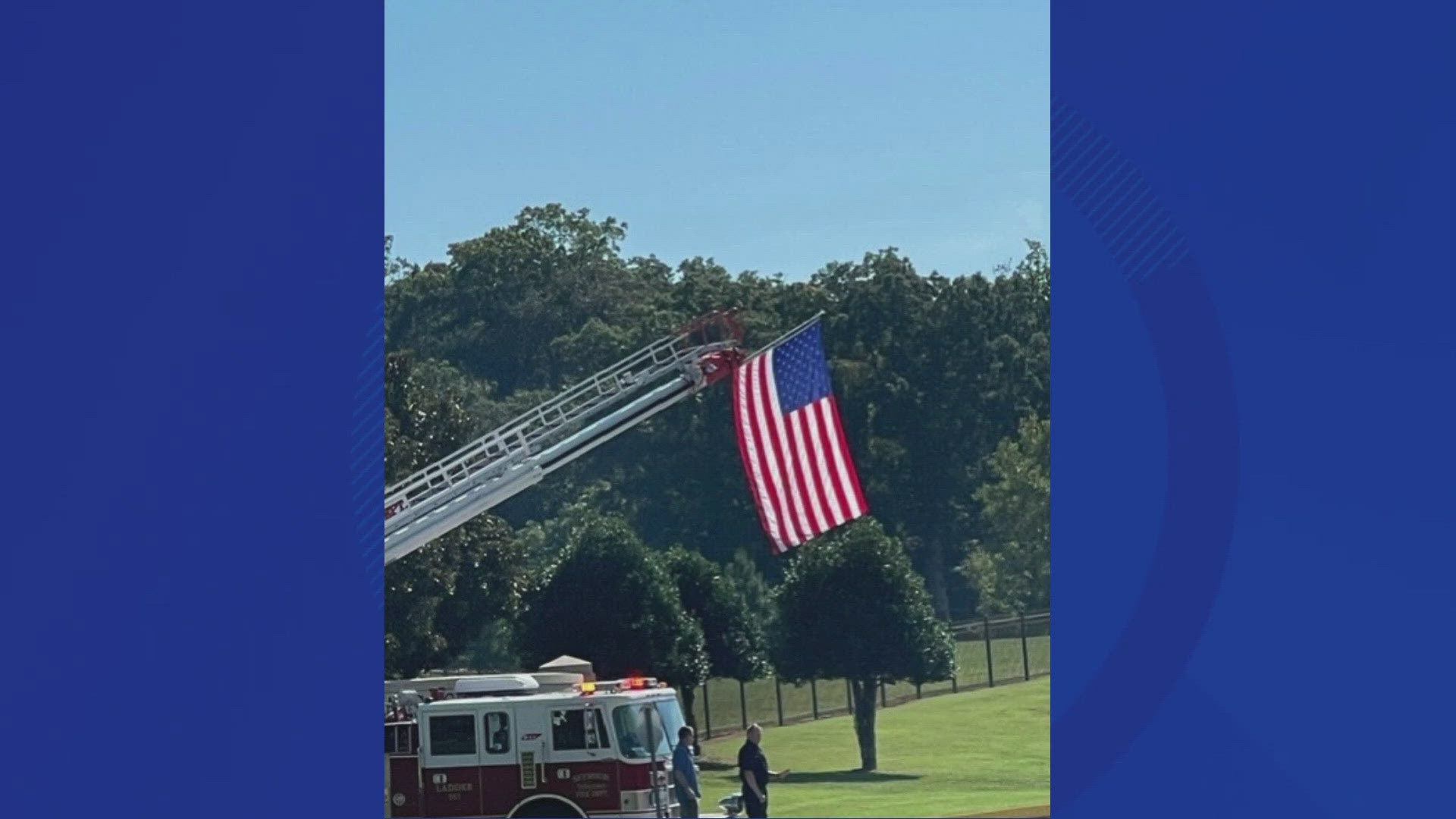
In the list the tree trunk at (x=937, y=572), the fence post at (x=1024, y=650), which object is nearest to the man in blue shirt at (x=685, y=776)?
the fence post at (x=1024, y=650)

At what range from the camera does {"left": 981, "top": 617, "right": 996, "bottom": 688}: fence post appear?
2923cm

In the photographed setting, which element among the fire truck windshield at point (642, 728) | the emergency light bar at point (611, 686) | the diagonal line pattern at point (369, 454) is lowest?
the fire truck windshield at point (642, 728)

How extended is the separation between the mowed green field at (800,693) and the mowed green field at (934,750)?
0.63 ft

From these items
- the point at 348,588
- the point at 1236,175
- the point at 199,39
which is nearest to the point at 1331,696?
the point at 1236,175

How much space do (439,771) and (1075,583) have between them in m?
11.1

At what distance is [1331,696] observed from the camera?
567cm

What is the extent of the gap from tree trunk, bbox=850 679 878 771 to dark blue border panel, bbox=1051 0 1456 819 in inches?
860

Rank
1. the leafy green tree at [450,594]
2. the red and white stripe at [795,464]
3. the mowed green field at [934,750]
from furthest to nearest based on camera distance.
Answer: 1. the mowed green field at [934,750]
2. the leafy green tree at [450,594]
3. the red and white stripe at [795,464]

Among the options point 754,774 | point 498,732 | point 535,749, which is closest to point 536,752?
point 535,749

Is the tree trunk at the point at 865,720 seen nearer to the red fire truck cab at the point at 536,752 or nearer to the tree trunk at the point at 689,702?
the tree trunk at the point at 689,702

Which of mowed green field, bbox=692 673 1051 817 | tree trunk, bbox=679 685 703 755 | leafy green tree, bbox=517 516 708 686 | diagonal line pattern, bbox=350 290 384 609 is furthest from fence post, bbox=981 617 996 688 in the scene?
diagonal line pattern, bbox=350 290 384 609

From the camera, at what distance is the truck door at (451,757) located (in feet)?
52.0

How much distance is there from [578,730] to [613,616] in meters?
10.3

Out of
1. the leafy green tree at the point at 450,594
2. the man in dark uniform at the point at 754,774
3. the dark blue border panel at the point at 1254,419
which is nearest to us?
the dark blue border panel at the point at 1254,419
